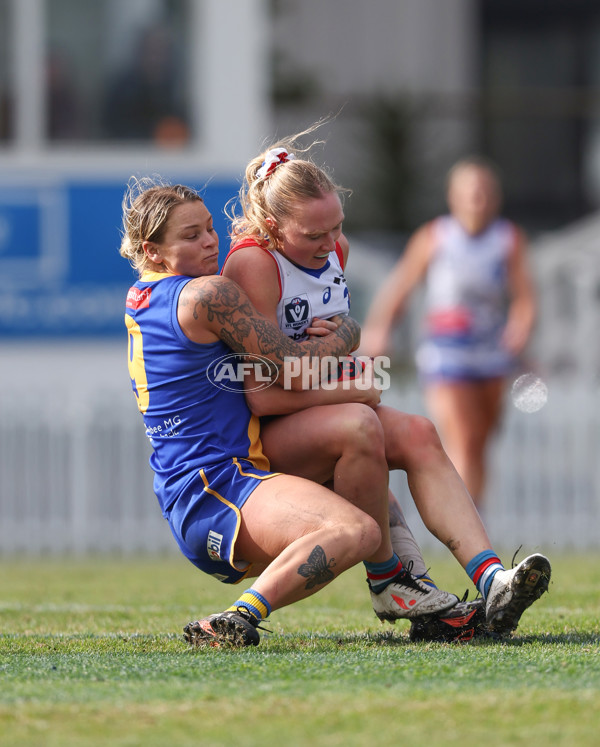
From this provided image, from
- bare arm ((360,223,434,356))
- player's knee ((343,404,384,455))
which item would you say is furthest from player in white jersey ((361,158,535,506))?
player's knee ((343,404,384,455))

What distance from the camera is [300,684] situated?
133 inches

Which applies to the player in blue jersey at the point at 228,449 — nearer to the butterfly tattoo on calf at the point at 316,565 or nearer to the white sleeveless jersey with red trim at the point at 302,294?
the butterfly tattoo on calf at the point at 316,565

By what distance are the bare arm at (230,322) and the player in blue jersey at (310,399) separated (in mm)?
121

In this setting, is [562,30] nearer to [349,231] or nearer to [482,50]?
[482,50]

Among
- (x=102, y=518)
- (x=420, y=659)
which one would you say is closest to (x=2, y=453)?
(x=102, y=518)

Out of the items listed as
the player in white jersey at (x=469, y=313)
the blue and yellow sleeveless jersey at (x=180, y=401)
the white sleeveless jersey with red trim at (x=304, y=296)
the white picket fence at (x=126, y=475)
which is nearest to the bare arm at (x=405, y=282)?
the player in white jersey at (x=469, y=313)

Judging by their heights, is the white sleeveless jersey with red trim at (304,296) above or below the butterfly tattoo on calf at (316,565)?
above

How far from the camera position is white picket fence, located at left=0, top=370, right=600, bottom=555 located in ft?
35.8

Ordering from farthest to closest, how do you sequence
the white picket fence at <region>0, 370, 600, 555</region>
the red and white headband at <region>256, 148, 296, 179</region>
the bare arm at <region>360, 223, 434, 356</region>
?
the white picket fence at <region>0, 370, 600, 555</region>
the bare arm at <region>360, 223, 434, 356</region>
the red and white headband at <region>256, 148, 296, 179</region>

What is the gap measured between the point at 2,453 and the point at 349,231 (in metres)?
6.53

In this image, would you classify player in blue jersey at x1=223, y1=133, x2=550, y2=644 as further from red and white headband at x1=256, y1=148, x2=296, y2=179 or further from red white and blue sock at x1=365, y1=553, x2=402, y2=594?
red white and blue sock at x1=365, y1=553, x2=402, y2=594

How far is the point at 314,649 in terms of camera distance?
13.4 ft

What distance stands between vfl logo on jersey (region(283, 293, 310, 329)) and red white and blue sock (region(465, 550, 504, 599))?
38.5 inches

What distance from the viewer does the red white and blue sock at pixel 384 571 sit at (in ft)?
14.3
